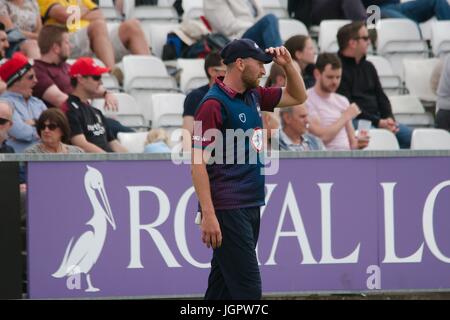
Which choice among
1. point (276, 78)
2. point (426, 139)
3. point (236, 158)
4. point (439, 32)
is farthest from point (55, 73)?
point (439, 32)

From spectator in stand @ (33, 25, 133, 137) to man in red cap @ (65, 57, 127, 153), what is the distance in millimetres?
200

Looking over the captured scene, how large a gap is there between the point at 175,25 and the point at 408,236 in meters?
4.41

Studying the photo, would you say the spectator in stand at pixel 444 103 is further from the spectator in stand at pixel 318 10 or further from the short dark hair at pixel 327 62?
the spectator in stand at pixel 318 10

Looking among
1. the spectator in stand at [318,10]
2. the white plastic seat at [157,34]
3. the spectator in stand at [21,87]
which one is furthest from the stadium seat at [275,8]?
the spectator in stand at [21,87]

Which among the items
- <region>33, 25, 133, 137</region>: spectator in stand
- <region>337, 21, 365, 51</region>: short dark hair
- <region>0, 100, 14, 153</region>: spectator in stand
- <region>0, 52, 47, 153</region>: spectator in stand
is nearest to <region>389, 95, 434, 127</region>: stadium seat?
<region>337, 21, 365, 51</region>: short dark hair

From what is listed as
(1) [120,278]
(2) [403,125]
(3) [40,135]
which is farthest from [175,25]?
(1) [120,278]

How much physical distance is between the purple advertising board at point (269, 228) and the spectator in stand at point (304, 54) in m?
2.34

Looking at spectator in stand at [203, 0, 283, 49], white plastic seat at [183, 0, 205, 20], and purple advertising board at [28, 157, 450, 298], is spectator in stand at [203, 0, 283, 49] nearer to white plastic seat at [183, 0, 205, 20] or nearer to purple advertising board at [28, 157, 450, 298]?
white plastic seat at [183, 0, 205, 20]

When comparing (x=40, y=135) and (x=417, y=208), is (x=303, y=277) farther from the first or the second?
(x=40, y=135)

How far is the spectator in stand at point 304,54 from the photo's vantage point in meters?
11.4

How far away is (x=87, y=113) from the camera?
1019 cm

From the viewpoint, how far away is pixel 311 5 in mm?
13664

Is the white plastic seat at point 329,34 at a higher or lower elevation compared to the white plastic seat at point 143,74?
higher

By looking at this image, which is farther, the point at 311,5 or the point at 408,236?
the point at 311,5
